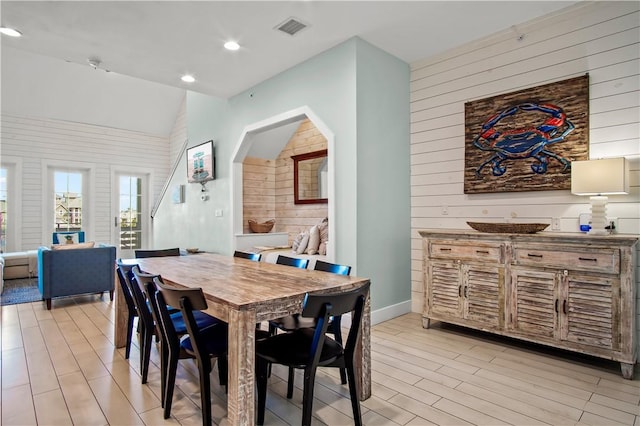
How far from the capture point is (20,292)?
5.19 meters

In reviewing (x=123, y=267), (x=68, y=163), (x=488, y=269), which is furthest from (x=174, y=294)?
(x=68, y=163)

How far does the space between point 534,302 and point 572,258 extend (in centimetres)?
46

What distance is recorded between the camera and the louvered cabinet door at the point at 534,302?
2.83 m

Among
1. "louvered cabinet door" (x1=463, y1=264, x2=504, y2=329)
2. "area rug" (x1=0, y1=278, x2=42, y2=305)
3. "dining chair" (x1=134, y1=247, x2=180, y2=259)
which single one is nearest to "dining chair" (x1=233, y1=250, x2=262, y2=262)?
"dining chair" (x1=134, y1=247, x2=180, y2=259)

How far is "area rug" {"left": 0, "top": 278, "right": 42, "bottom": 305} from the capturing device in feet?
15.5

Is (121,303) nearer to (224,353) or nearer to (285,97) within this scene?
(224,353)

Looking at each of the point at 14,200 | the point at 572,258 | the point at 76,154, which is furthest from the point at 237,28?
the point at 14,200

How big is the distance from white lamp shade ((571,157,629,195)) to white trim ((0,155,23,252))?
→ 8867 millimetres

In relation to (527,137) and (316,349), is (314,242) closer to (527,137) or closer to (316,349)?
(527,137)

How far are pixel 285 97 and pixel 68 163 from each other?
5794mm

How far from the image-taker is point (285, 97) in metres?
4.57

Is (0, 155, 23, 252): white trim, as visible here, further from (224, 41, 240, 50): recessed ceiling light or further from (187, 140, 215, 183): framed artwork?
(224, 41, 240, 50): recessed ceiling light

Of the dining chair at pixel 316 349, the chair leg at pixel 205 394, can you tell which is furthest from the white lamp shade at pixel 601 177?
the chair leg at pixel 205 394

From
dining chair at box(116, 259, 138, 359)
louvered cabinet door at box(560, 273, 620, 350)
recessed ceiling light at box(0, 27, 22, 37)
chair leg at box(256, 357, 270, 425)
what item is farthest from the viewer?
recessed ceiling light at box(0, 27, 22, 37)
